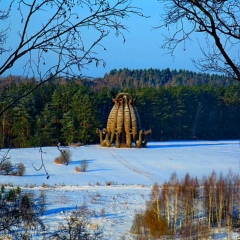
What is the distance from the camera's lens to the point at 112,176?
876 inches

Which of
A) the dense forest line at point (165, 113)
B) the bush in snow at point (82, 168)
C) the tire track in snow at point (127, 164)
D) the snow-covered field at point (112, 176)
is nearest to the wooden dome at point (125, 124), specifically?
the snow-covered field at point (112, 176)

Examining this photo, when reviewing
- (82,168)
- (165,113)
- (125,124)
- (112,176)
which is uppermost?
(165,113)

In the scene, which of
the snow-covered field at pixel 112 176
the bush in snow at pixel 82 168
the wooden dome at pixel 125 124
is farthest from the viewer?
the wooden dome at pixel 125 124

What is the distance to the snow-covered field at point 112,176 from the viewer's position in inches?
535

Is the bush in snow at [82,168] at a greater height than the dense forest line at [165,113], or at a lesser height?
lesser

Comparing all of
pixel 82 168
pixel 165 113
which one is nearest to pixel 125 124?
pixel 82 168

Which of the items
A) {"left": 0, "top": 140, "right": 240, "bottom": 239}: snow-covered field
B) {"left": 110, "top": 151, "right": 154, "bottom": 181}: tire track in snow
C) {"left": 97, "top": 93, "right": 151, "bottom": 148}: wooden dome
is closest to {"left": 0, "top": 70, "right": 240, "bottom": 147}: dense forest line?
{"left": 97, "top": 93, "right": 151, "bottom": 148}: wooden dome

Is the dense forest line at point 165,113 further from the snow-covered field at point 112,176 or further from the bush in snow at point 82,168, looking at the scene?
the bush in snow at point 82,168

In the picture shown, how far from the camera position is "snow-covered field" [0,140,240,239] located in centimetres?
1359

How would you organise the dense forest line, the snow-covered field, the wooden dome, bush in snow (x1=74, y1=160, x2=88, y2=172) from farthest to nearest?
the dense forest line < the wooden dome < bush in snow (x1=74, y1=160, x2=88, y2=172) < the snow-covered field

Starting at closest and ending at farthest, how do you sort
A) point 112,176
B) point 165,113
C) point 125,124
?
point 112,176 → point 125,124 → point 165,113

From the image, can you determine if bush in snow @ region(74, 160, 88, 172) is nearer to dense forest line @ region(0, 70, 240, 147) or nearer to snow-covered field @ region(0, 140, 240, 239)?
snow-covered field @ region(0, 140, 240, 239)

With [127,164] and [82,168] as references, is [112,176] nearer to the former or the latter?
[82,168]

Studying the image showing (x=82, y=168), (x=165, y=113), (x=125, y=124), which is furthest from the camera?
(x=165, y=113)
